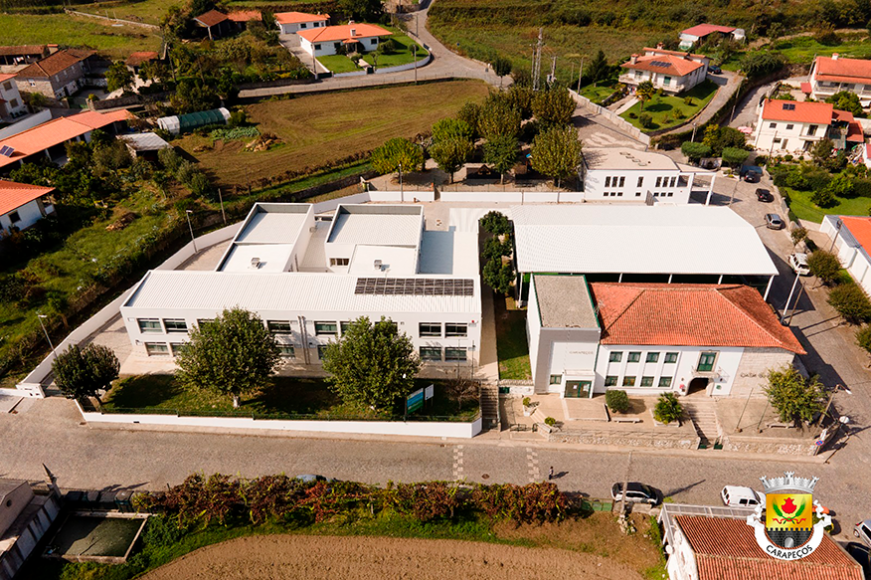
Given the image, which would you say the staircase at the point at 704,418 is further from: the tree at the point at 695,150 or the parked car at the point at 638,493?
the tree at the point at 695,150

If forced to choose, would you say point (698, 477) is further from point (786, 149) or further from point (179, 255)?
point (786, 149)

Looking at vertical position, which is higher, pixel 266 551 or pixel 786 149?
pixel 786 149

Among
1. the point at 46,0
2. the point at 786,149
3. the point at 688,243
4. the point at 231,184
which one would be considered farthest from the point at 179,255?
the point at 46,0

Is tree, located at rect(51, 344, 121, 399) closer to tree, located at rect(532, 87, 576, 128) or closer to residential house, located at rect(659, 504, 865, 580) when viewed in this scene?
residential house, located at rect(659, 504, 865, 580)

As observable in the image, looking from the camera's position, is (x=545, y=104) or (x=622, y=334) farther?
(x=545, y=104)

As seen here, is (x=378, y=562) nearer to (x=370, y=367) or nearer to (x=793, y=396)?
(x=370, y=367)

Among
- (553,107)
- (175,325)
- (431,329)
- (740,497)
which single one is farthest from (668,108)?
(175,325)

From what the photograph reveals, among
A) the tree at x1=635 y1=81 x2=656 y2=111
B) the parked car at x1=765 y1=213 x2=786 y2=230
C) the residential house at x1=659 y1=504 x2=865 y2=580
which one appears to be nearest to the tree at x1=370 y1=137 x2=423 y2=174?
the tree at x1=635 y1=81 x2=656 y2=111
